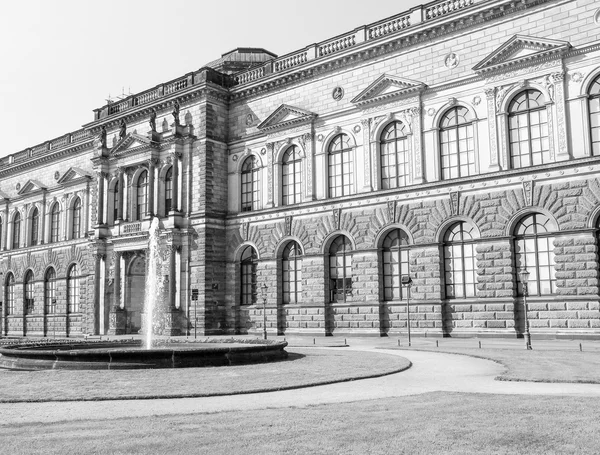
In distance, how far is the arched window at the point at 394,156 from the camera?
121 ft

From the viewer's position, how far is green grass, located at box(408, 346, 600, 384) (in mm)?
17047

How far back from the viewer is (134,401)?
14047 mm

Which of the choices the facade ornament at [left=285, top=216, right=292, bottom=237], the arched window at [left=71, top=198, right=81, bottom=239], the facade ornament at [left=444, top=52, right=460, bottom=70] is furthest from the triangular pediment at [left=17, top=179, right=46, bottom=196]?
the facade ornament at [left=444, top=52, right=460, bottom=70]

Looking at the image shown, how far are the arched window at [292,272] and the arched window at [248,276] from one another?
239 centimetres

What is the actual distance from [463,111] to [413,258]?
7.86 m

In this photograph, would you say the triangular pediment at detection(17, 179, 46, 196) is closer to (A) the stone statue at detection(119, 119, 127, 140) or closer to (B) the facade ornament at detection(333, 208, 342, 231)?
(A) the stone statue at detection(119, 119, 127, 140)

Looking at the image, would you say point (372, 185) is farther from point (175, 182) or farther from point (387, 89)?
point (175, 182)

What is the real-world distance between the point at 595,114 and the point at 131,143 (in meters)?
30.5

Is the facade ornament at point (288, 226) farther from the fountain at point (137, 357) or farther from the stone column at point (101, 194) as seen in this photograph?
the fountain at point (137, 357)

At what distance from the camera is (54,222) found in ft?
194

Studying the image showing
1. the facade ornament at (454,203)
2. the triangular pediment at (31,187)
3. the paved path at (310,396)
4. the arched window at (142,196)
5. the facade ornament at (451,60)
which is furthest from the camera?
the triangular pediment at (31,187)

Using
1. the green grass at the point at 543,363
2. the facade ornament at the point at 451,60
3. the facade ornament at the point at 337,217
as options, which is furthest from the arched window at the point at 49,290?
the green grass at the point at 543,363

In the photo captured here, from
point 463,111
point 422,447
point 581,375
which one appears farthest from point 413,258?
point 422,447

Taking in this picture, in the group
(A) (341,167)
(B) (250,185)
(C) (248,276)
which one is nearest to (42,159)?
(B) (250,185)
